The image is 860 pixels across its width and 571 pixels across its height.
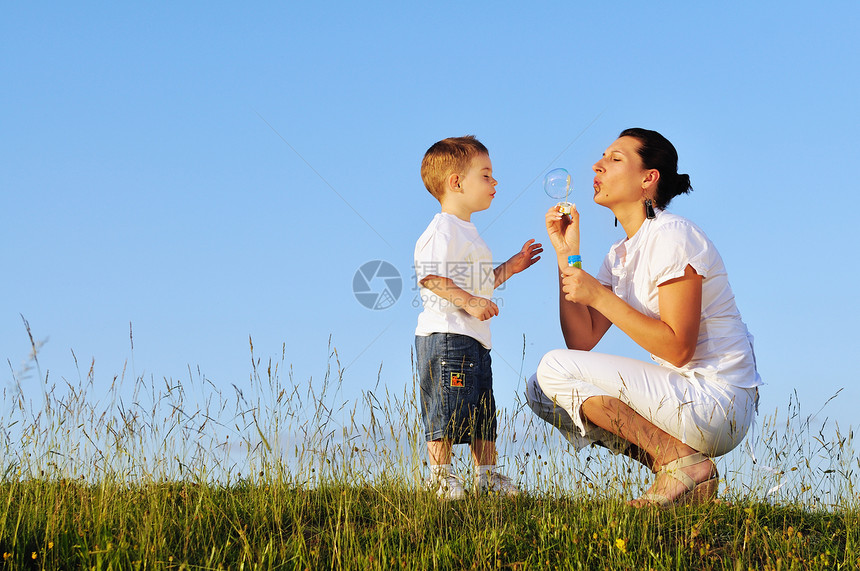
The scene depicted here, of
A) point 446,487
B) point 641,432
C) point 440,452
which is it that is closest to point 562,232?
point 641,432

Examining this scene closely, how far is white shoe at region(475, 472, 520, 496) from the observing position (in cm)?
431

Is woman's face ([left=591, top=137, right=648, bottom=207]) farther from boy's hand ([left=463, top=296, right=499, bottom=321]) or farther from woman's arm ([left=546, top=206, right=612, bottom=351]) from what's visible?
boy's hand ([left=463, top=296, right=499, bottom=321])

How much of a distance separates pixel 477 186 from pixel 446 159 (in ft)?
1.01

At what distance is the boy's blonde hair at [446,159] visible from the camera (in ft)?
16.7

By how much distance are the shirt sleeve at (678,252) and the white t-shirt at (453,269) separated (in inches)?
44.7

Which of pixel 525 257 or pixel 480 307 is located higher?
pixel 525 257

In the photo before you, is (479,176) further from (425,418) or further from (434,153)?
(425,418)

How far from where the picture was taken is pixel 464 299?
4570 millimetres

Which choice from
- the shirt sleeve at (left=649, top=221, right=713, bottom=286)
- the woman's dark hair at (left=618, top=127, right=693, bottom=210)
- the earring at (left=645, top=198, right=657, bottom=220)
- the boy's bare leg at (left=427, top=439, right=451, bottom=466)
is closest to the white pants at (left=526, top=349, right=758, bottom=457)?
the shirt sleeve at (left=649, top=221, right=713, bottom=286)

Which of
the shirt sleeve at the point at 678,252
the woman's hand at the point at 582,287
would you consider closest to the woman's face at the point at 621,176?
the shirt sleeve at the point at 678,252

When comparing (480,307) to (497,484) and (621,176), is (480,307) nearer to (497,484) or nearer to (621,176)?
(497,484)

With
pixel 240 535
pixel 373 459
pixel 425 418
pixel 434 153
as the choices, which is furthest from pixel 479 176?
pixel 240 535

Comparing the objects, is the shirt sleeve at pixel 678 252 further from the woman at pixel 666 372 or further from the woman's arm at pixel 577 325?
the woman's arm at pixel 577 325

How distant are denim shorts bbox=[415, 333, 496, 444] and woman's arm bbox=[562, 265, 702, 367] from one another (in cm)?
87
